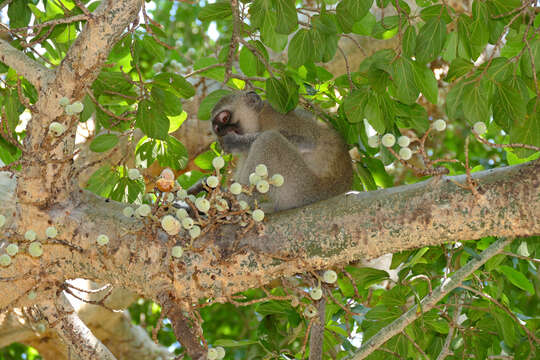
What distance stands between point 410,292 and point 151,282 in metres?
1.60

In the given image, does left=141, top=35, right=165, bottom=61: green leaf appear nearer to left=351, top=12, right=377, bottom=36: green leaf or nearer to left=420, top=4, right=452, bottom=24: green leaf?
left=351, top=12, right=377, bottom=36: green leaf

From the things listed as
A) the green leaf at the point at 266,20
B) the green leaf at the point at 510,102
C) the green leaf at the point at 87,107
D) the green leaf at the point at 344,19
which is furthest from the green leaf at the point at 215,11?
the green leaf at the point at 510,102

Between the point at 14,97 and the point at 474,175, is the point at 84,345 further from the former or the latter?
the point at 474,175

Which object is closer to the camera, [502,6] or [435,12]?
[502,6]

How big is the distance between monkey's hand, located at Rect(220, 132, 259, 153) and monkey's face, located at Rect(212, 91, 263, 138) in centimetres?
35

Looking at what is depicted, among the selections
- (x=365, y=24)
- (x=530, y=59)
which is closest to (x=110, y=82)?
(x=365, y=24)

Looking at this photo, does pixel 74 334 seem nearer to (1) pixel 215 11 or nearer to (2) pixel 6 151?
(2) pixel 6 151

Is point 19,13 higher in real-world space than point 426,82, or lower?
higher

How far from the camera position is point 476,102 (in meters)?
2.79

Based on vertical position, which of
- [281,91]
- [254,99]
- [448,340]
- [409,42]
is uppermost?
[409,42]

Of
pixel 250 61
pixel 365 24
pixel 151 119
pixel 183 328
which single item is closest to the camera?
→ pixel 183 328

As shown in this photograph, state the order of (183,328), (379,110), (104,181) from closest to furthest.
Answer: (183,328) < (379,110) < (104,181)

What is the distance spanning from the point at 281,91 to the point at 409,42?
79cm

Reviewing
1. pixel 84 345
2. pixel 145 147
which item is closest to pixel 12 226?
pixel 84 345
